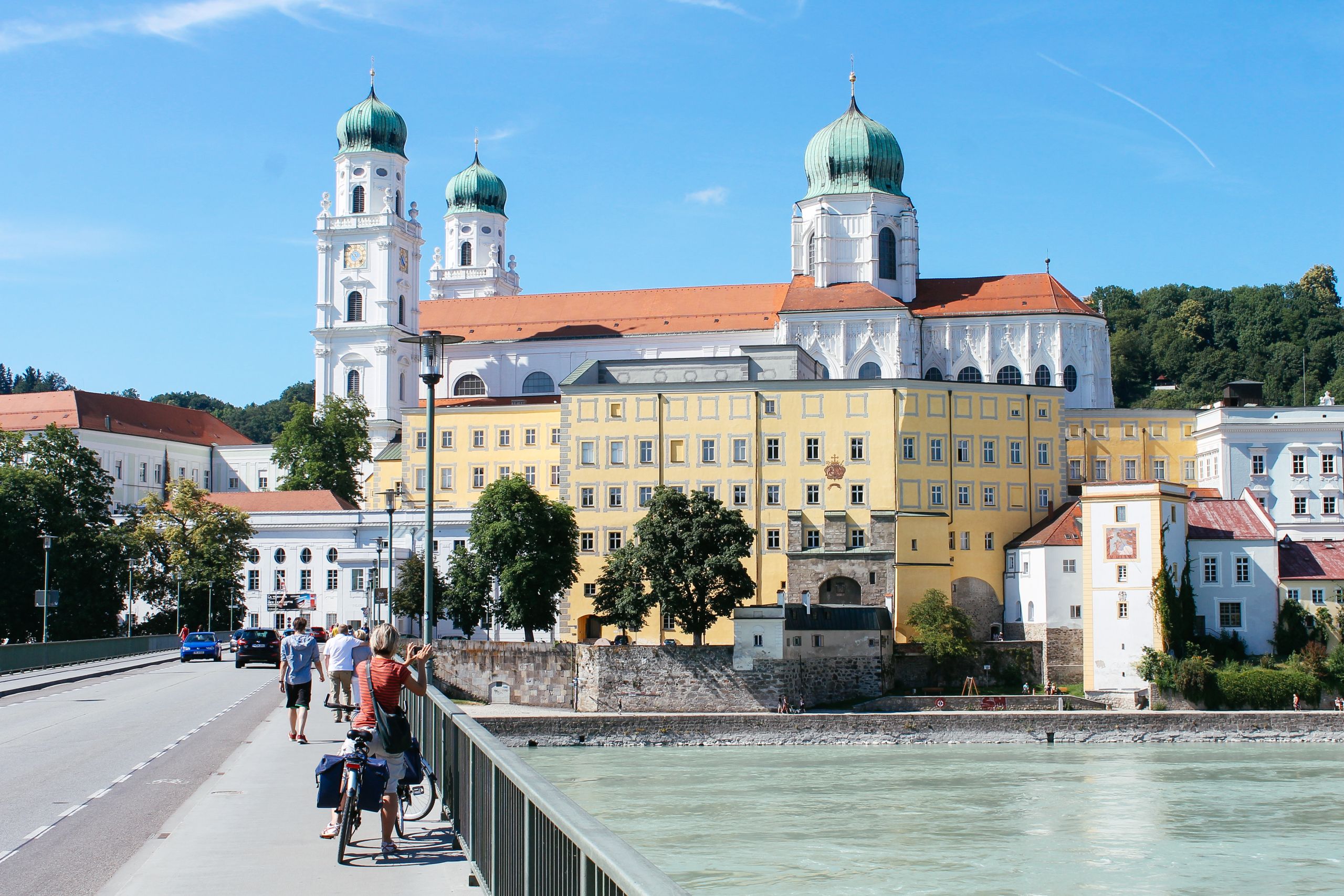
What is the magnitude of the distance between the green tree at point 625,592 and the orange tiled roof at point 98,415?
63058mm

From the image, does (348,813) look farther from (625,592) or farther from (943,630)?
(943,630)

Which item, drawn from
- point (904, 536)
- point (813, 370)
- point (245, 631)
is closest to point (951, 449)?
point (904, 536)

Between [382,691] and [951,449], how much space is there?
6315 cm

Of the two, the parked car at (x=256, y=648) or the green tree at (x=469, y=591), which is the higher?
the green tree at (x=469, y=591)

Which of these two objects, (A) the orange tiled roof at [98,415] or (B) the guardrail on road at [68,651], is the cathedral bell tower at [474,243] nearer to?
(A) the orange tiled roof at [98,415]

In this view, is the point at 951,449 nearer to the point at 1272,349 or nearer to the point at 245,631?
the point at 245,631

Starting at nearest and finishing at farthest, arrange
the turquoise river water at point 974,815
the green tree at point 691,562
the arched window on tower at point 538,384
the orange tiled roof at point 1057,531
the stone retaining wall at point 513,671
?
1. the turquoise river water at point 974,815
2. the stone retaining wall at point 513,671
3. the green tree at point 691,562
4. the orange tiled roof at point 1057,531
5. the arched window on tower at point 538,384

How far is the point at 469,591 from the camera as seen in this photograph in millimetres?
65562

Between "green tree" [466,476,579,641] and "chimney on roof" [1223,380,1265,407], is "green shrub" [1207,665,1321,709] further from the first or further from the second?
"chimney on roof" [1223,380,1265,407]

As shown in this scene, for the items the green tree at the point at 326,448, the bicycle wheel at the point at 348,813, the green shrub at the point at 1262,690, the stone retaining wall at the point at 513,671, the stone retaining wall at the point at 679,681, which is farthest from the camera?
the green tree at the point at 326,448

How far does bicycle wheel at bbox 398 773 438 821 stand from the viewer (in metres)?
12.3

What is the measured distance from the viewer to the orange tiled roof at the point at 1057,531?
66500 mm

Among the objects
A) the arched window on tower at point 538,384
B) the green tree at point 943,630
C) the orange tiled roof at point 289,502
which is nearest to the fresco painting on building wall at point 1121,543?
the green tree at point 943,630

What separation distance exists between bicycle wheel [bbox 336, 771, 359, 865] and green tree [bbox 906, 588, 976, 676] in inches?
2164
